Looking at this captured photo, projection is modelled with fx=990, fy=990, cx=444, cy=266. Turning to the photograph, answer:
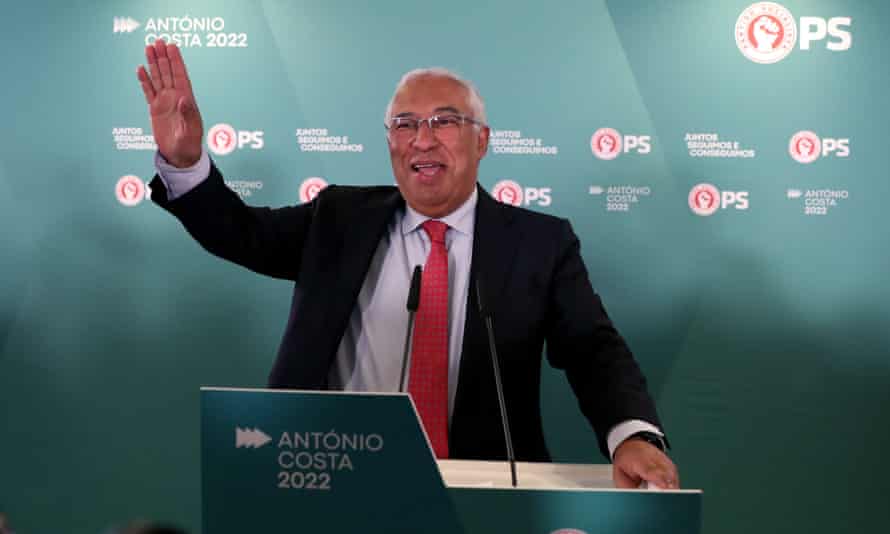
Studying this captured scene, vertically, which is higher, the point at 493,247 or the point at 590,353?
the point at 493,247

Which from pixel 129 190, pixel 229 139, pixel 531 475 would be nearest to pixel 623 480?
pixel 531 475

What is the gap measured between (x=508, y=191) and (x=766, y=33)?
1.14 meters

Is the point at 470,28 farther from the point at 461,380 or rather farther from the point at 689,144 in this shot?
the point at 461,380

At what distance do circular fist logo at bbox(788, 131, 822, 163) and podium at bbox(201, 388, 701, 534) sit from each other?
2784 mm

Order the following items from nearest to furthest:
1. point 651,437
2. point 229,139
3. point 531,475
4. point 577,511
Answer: point 577,511
point 531,475
point 651,437
point 229,139

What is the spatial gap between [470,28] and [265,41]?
0.82 meters

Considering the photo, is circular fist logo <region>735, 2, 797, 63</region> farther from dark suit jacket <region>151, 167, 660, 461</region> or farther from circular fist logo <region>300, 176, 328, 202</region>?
circular fist logo <region>300, 176, 328, 202</region>

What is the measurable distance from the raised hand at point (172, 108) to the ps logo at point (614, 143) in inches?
72.5

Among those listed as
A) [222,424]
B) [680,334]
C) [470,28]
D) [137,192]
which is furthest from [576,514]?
[137,192]

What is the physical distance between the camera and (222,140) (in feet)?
13.0

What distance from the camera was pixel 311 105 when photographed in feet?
12.9

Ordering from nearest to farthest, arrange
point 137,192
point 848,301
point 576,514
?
point 576,514, point 848,301, point 137,192

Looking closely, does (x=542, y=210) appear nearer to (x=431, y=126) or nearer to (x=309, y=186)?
(x=309, y=186)

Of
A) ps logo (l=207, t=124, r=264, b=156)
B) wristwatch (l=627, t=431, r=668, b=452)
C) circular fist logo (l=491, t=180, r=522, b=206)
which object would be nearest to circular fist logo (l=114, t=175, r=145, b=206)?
ps logo (l=207, t=124, r=264, b=156)
